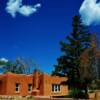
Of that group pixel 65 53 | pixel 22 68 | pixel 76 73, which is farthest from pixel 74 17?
pixel 22 68

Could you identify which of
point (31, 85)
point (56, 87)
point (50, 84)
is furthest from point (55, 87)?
point (31, 85)

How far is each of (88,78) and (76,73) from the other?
13.2 ft

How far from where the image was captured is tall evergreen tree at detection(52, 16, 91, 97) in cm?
5309

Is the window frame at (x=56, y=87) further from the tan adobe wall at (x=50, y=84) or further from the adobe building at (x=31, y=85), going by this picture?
the tan adobe wall at (x=50, y=84)

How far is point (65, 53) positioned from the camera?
54812 millimetres

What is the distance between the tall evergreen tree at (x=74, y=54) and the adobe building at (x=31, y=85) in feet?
14.0

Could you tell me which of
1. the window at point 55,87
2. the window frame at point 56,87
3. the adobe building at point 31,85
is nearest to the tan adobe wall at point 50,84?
the adobe building at point 31,85

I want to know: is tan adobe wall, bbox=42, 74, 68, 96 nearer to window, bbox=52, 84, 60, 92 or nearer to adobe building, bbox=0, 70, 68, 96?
adobe building, bbox=0, 70, 68, 96

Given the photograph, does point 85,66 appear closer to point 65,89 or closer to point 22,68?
point 65,89

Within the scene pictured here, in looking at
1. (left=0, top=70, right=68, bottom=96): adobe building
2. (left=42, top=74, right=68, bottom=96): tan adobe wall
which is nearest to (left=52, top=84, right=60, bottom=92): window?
(left=0, top=70, right=68, bottom=96): adobe building

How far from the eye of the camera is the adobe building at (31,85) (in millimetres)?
54844

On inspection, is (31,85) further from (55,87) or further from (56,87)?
(56,87)

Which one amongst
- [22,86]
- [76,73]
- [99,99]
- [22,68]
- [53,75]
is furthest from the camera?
[22,68]

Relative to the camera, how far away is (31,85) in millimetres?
58156
